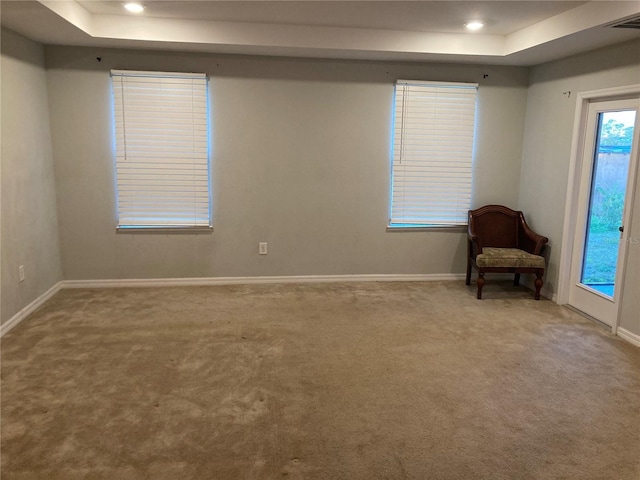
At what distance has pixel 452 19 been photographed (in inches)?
156

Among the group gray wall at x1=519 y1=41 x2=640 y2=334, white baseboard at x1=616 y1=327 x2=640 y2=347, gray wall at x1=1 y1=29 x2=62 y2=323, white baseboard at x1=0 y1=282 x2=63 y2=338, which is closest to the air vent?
gray wall at x1=519 y1=41 x2=640 y2=334

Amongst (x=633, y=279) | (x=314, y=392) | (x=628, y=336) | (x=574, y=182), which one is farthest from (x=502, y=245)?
(x=314, y=392)

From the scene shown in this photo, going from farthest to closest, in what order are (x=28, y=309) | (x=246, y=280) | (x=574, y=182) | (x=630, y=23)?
(x=246, y=280) < (x=574, y=182) < (x=28, y=309) < (x=630, y=23)

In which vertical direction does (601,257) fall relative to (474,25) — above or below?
below

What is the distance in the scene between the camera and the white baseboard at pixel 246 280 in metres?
4.94

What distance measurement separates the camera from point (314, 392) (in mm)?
2908

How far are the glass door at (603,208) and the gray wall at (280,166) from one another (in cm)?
105

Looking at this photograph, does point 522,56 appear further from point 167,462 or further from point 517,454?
point 167,462

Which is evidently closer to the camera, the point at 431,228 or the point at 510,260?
the point at 510,260

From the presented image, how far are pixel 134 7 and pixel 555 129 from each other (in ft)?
13.1

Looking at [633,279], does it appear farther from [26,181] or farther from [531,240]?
[26,181]

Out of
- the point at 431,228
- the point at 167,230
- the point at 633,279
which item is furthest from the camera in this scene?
the point at 431,228

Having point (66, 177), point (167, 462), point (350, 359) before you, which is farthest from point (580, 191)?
point (66, 177)

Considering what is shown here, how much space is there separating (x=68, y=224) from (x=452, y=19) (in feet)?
13.4
